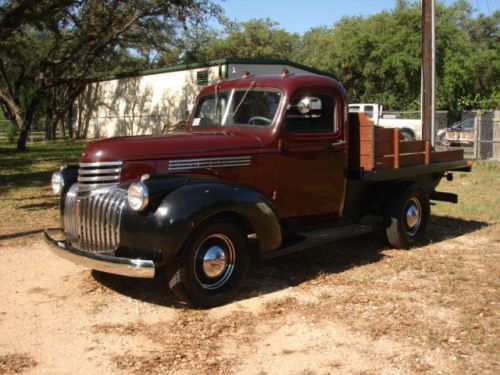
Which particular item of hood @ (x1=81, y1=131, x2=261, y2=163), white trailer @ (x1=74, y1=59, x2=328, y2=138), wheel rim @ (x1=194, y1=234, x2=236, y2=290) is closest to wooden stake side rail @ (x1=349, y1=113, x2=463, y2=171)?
hood @ (x1=81, y1=131, x2=261, y2=163)

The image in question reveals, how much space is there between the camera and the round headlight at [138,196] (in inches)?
164

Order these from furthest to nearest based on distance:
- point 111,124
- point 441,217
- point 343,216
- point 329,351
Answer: point 111,124 < point 441,217 < point 343,216 < point 329,351

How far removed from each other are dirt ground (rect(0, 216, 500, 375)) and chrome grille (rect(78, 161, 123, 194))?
105cm

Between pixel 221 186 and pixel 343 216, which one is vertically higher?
pixel 221 186

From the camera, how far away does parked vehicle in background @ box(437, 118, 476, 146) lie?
17.7 meters

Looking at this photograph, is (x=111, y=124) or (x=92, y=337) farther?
(x=111, y=124)

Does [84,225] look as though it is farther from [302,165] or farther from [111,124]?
[111,124]

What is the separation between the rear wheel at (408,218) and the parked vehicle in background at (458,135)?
10824 mm

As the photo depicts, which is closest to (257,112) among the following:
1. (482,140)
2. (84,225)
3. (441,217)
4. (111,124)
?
(84,225)

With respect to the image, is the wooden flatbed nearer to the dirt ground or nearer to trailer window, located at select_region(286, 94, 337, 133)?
trailer window, located at select_region(286, 94, 337, 133)

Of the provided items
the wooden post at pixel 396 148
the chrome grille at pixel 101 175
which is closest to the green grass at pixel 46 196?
the wooden post at pixel 396 148

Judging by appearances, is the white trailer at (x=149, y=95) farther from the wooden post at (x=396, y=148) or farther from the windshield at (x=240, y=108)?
the windshield at (x=240, y=108)

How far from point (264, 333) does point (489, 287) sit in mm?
2444

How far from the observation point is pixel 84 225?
4.62 m
